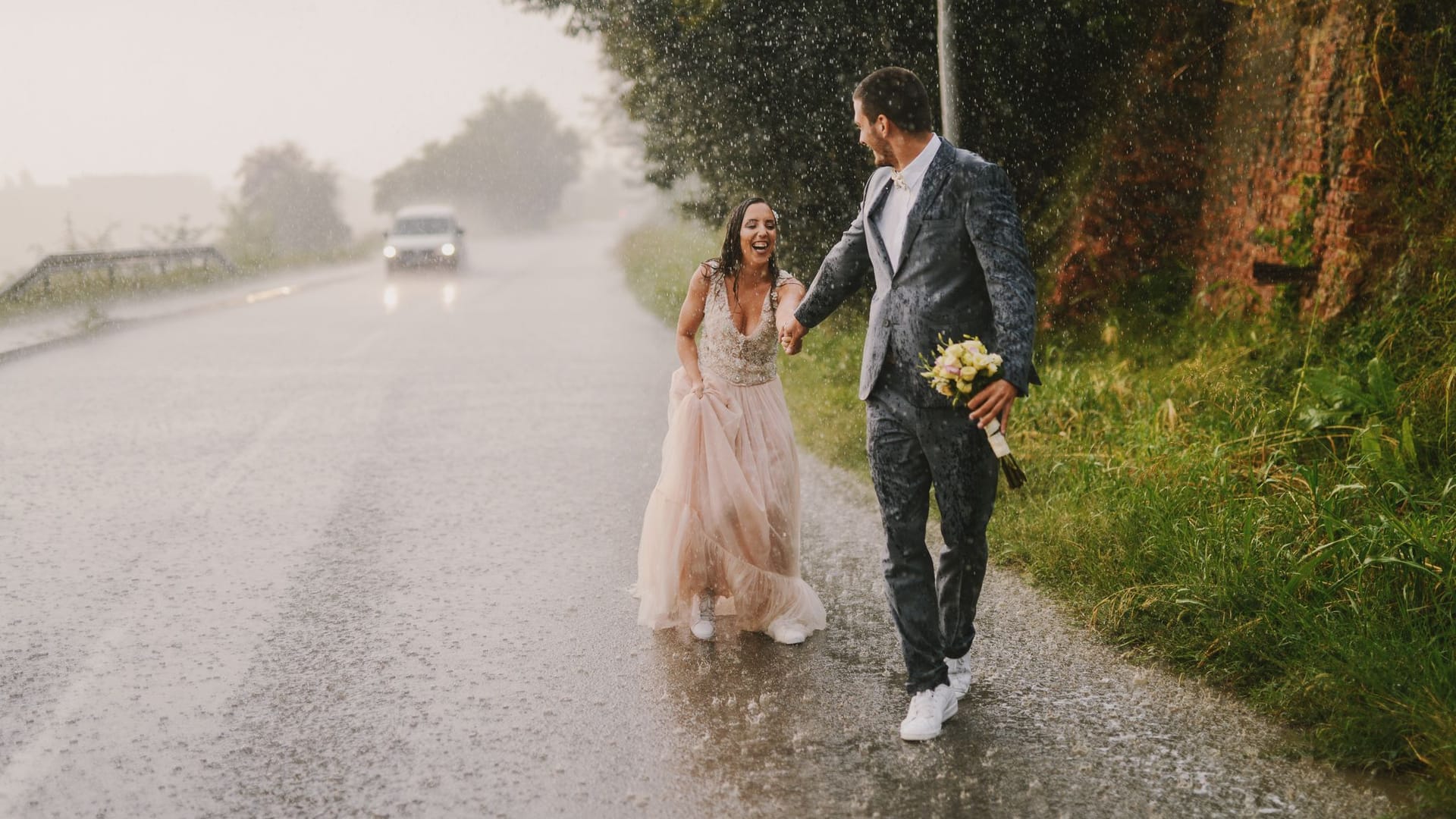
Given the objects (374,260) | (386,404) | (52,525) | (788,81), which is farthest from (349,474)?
(374,260)

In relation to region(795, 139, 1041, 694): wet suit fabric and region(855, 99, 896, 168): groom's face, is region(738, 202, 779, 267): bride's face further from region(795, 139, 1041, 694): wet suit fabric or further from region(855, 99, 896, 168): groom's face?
region(855, 99, 896, 168): groom's face

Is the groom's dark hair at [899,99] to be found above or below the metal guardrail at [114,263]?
above

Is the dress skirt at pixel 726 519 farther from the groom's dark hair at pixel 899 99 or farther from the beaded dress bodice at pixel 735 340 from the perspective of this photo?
the groom's dark hair at pixel 899 99

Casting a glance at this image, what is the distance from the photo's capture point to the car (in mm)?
29577

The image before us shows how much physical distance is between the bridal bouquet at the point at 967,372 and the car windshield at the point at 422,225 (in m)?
28.5

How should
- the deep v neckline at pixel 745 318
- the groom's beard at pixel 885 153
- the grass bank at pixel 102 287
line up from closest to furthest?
the groom's beard at pixel 885 153 < the deep v neckline at pixel 745 318 < the grass bank at pixel 102 287

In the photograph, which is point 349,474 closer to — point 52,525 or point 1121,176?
point 52,525

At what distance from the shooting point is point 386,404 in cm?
1038

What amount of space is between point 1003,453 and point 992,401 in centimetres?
18

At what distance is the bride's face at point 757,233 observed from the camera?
4.63 metres

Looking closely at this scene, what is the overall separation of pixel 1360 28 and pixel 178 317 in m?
17.0

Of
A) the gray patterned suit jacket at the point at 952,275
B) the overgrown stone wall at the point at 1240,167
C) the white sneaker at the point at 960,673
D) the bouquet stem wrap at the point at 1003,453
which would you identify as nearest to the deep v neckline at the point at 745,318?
the gray patterned suit jacket at the point at 952,275

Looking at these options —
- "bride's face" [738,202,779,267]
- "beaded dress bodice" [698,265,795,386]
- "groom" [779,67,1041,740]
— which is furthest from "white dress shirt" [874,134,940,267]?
"beaded dress bodice" [698,265,795,386]

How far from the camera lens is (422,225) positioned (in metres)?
30.8
